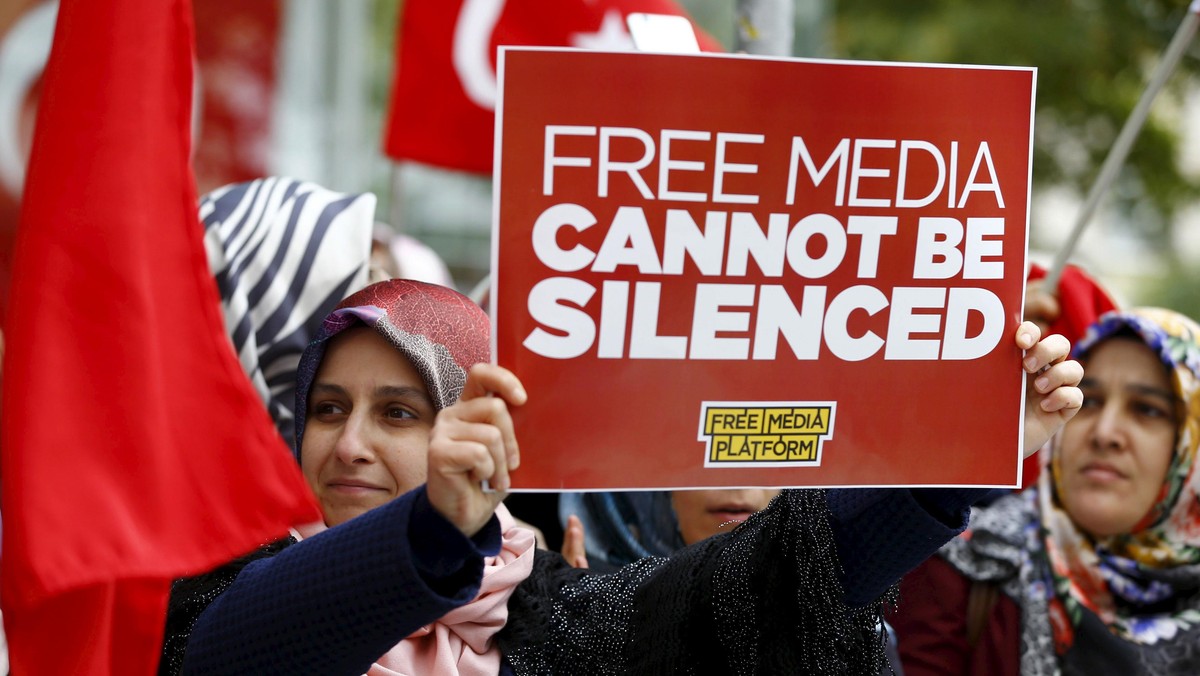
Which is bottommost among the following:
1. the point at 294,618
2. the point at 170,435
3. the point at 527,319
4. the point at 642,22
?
the point at 294,618

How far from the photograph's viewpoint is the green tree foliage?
31.8 feet

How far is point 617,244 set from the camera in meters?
1.72

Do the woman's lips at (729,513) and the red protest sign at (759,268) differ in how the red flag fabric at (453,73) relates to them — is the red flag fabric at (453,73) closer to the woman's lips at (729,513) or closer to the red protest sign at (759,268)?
the woman's lips at (729,513)

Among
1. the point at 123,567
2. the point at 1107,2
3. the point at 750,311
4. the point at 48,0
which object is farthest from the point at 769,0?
the point at 1107,2

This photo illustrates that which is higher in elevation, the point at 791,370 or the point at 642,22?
the point at 642,22

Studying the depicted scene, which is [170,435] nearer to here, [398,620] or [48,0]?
[398,620]

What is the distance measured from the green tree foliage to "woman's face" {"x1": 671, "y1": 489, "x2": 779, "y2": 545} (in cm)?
684

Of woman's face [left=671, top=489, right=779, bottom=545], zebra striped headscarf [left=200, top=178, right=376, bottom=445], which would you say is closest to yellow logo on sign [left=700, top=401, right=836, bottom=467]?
woman's face [left=671, top=489, right=779, bottom=545]

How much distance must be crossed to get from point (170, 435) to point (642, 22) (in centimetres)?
82

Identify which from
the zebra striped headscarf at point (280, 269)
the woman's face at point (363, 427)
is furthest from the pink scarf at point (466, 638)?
the zebra striped headscarf at point (280, 269)

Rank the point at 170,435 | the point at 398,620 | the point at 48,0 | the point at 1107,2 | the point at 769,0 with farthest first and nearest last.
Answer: the point at 1107,2 → the point at 48,0 → the point at 769,0 → the point at 170,435 → the point at 398,620

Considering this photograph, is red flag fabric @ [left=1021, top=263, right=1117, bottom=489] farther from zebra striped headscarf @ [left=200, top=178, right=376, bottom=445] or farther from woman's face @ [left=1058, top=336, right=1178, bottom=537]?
zebra striped headscarf @ [left=200, top=178, right=376, bottom=445]

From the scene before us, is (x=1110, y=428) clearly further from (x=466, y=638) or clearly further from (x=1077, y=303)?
(x=466, y=638)

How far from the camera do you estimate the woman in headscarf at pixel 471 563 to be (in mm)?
1680
